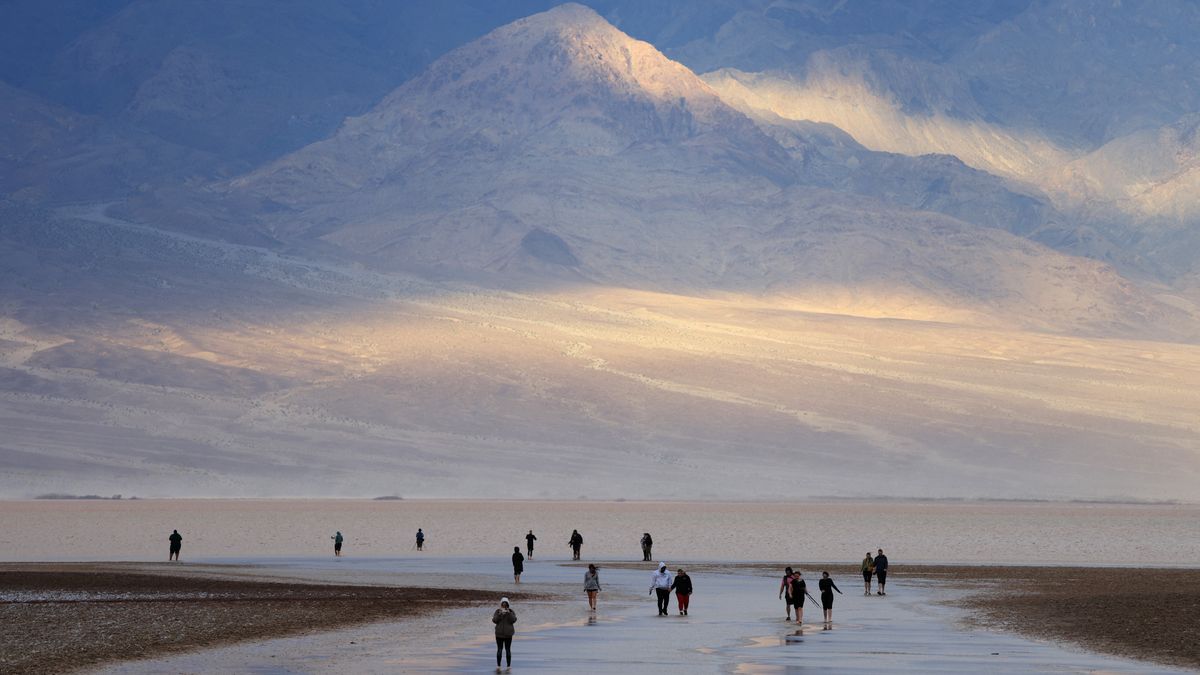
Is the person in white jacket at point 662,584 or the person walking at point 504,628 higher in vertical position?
the person in white jacket at point 662,584

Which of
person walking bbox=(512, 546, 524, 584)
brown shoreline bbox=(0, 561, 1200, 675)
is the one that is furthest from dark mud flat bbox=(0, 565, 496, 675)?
person walking bbox=(512, 546, 524, 584)

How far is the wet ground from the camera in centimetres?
3181

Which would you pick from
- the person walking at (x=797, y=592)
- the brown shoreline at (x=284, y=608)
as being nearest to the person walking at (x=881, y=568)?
the brown shoreline at (x=284, y=608)

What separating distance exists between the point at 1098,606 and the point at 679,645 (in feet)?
44.3

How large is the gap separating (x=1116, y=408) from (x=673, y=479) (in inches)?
2074

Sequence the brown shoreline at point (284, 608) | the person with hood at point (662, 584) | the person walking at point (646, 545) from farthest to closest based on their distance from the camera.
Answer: the person walking at point (646, 545), the person with hood at point (662, 584), the brown shoreline at point (284, 608)

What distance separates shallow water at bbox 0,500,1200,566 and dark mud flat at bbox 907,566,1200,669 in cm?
1082

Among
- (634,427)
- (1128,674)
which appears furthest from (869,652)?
(634,427)

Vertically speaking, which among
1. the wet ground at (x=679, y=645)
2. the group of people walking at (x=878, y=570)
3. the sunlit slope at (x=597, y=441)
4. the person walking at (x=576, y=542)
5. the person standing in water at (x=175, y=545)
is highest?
the sunlit slope at (x=597, y=441)

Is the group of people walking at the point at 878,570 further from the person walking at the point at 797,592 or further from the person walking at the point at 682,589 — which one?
the person walking at the point at 797,592

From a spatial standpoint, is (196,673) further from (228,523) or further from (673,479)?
A: (673,479)

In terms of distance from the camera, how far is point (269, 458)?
18012 cm

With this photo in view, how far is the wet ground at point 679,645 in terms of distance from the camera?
31812 millimetres

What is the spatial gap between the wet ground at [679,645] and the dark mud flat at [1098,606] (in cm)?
98
